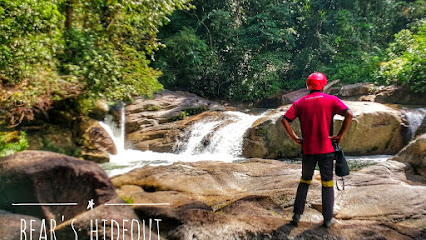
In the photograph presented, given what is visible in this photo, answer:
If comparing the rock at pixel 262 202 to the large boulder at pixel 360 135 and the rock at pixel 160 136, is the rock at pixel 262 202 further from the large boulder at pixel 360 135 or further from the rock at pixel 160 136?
the rock at pixel 160 136

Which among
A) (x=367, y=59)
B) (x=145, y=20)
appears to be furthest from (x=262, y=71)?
(x=145, y=20)

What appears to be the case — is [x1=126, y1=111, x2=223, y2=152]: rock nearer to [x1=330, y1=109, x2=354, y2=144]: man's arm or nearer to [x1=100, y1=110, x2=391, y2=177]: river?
Answer: [x1=100, y1=110, x2=391, y2=177]: river

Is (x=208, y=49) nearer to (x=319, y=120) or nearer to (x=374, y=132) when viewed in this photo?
(x=374, y=132)

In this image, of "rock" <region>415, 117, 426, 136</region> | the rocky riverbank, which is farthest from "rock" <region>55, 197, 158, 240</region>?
"rock" <region>415, 117, 426, 136</region>

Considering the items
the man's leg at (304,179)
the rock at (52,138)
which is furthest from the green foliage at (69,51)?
the man's leg at (304,179)

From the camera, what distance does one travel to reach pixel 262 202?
3844mm

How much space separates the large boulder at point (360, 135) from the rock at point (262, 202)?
367 centimetres

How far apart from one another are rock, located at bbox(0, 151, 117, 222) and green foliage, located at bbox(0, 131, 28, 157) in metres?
2.71

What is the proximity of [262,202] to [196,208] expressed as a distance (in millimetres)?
908

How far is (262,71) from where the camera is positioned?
19656mm

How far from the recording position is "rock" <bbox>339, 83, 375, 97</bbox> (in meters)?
14.6

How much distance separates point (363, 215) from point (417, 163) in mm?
3904

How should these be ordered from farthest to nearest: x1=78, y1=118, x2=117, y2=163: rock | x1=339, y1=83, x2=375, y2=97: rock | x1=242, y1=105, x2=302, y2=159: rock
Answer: x1=339, y1=83, x2=375, y2=97: rock
x1=242, y1=105, x2=302, y2=159: rock
x1=78, y1=118, x2=117, y2=163: rock

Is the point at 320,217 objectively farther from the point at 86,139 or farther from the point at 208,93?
the point at 208,93
